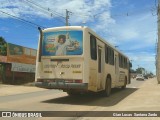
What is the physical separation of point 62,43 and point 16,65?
72.8 feet

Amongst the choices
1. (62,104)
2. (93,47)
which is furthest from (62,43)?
(62,104)

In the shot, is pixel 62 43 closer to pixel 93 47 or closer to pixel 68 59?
pixel 68 59

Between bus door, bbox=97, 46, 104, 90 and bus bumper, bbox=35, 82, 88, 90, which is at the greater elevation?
bus door, bbox=97, 46, 104, 90

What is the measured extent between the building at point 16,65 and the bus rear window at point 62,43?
20.8m

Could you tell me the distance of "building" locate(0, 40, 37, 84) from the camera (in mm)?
35938

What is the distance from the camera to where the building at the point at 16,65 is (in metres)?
35.9

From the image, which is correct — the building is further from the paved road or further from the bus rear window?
the bus rear window

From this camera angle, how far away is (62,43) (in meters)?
15.2

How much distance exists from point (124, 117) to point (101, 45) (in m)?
7.06

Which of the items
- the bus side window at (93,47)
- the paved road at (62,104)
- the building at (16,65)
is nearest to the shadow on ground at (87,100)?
the paved road at (62,104)

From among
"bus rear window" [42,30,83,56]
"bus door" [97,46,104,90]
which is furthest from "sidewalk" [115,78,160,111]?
"bus rear window" [42,30,83,56]

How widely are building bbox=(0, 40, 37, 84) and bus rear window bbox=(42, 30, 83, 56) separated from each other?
68.3 ft

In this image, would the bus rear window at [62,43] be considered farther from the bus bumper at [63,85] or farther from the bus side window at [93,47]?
the bus bumper at [63,85]

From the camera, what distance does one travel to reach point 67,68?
48.9 feet
